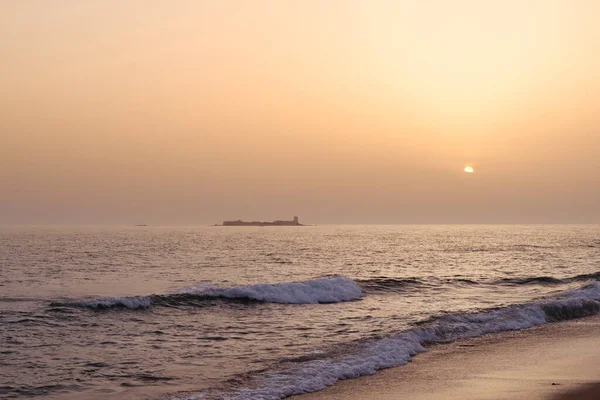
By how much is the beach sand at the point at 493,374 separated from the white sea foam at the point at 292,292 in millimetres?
12668

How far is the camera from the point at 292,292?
107 ft

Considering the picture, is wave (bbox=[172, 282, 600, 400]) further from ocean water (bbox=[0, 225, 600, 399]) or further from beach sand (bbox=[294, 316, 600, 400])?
beach sand (bbox=[294, 316, 600, 400])

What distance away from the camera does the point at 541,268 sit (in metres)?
53.4

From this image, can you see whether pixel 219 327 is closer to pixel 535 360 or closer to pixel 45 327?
pixel 45 327

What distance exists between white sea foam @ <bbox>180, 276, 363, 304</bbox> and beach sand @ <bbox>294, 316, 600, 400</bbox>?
12.7m

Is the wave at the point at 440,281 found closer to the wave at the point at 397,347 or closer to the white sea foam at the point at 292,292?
the white sea foam at the point at 292,292

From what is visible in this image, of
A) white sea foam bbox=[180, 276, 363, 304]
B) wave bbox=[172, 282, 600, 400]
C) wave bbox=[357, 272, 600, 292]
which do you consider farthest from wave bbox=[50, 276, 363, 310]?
wave bbox=[172, 282, 600, 400]

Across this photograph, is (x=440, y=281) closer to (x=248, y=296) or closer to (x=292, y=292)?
(x=292, y=292)

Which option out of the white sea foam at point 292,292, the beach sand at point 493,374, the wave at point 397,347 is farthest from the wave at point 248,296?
the beach sand at point 493,374

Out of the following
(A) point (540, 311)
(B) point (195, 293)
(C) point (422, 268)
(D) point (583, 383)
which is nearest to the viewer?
(D) point (583, 383)

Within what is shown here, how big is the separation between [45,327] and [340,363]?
10908 millimetres

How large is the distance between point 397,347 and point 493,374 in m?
3.60

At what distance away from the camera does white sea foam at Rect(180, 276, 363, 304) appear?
3127 centimetres

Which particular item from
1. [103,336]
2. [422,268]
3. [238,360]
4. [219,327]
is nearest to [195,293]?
[219,327]
